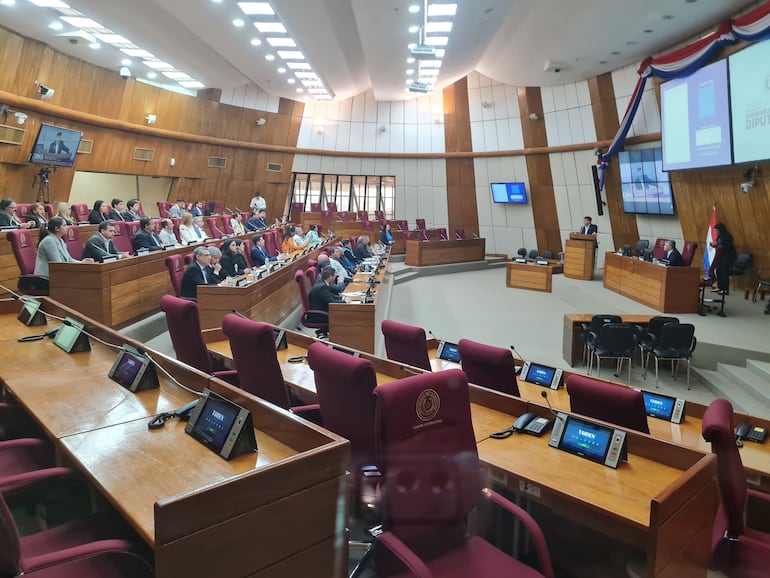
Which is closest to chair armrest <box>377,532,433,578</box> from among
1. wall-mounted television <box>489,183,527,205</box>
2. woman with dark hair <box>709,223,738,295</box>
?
woman with dark hair <box>709,223,738,295</box>

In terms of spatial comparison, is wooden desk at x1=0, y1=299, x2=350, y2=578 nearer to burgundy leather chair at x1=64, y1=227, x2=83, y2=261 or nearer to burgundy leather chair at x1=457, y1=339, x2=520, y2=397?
burgundy leather chair at x1=457, y1=339, x2=520, y2=397

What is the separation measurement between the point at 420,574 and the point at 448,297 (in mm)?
8645

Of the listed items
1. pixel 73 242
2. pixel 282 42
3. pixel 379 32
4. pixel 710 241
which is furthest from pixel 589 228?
pixel 73 242

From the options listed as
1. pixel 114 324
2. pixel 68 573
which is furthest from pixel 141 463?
pixel 114 324

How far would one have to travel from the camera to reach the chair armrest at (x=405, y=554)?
1.51 meters

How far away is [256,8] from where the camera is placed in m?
8.32

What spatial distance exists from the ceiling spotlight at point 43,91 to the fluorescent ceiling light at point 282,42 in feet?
13.0

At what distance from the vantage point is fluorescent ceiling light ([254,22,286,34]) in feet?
29.9

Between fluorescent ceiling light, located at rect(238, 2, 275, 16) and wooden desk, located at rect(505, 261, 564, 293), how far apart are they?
6778mm

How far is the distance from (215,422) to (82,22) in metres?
9.12

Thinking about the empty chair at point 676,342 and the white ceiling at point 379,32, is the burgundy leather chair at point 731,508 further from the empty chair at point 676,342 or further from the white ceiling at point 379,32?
the white ceiling at point 379,32

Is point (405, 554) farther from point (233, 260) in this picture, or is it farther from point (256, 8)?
point (256, 8)

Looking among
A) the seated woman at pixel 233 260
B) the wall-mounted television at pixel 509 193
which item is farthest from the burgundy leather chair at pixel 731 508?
the wall-mounted television at pixel 509 193

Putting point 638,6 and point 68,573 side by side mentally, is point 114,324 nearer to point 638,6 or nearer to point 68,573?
point 68,573
